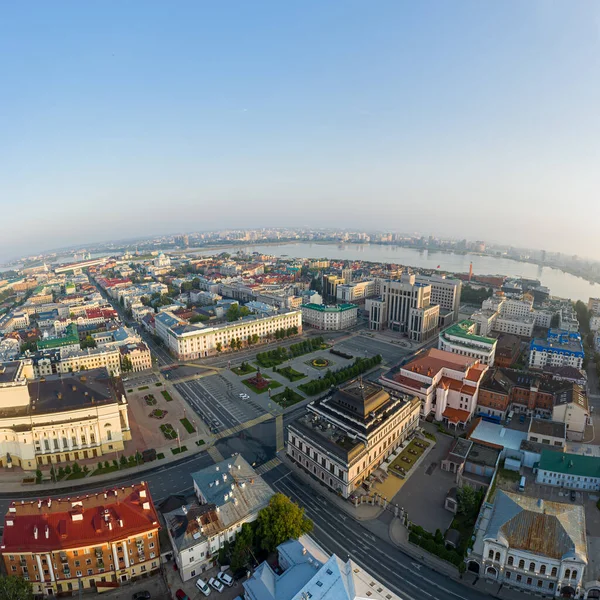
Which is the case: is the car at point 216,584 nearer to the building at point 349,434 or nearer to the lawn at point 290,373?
the building at point 349,434

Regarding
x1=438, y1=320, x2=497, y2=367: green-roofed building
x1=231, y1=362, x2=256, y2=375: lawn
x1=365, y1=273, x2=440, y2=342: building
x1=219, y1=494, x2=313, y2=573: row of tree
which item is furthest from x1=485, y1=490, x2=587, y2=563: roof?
x1=365, y1=273, x2=440, y2=342: building

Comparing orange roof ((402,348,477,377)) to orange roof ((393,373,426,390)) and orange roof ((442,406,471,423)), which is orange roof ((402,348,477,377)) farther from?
orange roof ((442,406,471,423))

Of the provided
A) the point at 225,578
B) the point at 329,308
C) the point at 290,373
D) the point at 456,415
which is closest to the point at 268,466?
the point at 225,578

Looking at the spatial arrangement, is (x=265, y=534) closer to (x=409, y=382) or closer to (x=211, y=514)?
(x=211, y=514)

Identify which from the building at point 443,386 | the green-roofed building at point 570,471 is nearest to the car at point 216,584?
the building at point 443,386

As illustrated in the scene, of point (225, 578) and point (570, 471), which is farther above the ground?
point (570, 471)

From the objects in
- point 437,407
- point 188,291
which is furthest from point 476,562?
point 188,291
